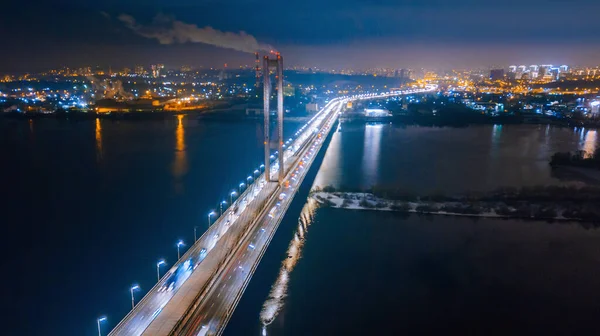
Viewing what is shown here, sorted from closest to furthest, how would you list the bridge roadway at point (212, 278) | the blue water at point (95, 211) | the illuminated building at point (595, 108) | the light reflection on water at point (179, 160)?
the bridge roadway at point (212, 278) → the blue water at point (95, 211) → the light reflection on water at point (179, 160) → the illuminated building at point (595, 108)

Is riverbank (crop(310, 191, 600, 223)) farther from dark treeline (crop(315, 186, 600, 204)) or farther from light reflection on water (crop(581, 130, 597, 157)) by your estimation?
light reflection on water (crop(581, 130, 597, 157))

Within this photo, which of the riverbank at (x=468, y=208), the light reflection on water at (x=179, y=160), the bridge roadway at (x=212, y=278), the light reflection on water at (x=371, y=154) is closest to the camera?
the bridge roadway at (x=212, y=278)

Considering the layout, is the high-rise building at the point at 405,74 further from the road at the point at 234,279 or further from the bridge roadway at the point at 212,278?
the bridge roadway at the point at 212,278

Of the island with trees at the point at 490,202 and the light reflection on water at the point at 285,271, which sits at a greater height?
the island with trees at the point at 490,202

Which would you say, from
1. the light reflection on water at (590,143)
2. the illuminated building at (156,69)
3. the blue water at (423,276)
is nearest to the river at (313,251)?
the blue water at (423,276)

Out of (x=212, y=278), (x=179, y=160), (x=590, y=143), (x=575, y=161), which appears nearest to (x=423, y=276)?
(x=212, y=278)

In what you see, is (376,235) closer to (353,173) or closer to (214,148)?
(353,173)

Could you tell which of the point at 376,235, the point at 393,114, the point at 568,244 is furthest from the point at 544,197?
the point at 393,114
